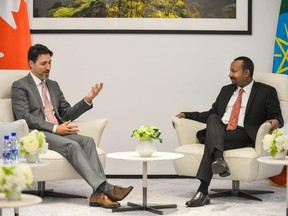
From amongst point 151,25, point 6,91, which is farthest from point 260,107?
point 6,91

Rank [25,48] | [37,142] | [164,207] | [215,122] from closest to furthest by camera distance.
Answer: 1. [37,142]
2. [164,207]
3. [215,122]
4. [25,48]

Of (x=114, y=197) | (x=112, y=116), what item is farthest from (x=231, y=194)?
(x=112, y=116)

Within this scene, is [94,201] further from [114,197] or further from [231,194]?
[231,194]

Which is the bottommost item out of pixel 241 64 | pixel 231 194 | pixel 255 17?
pixel 231 194

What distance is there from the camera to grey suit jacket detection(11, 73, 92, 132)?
6.46 m

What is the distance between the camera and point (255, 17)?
8016 millimetres

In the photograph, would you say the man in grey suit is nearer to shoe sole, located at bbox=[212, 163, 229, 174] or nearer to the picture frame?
shoe sole, located at bbox=[212, 163, 229, 174]

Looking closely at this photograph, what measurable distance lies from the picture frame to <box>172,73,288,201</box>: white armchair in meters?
1.02

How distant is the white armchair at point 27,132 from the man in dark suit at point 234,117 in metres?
0.89

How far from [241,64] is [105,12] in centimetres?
185

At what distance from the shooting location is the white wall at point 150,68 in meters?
7.98

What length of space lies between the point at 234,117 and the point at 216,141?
0.64m

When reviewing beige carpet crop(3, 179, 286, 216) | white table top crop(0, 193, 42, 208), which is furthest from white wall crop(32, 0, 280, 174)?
white table top crop(0, 193, 42, 208)

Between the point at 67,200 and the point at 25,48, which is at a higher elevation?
the point at 25,48
